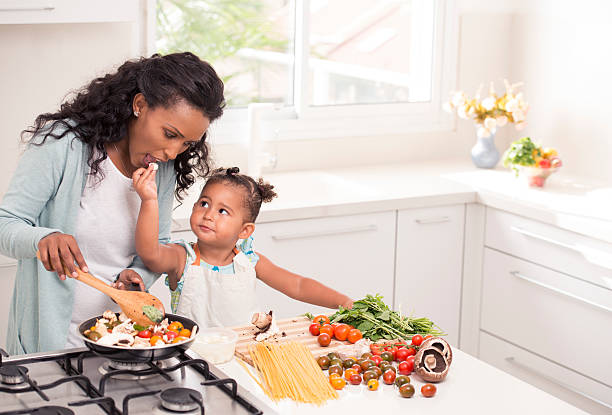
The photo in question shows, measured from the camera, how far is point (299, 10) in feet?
11.0

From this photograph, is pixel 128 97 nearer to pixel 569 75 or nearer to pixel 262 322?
pixel 262 322

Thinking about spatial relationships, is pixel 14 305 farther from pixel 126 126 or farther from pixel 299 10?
pixel 299 10

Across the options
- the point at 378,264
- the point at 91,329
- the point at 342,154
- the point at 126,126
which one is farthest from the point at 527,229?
the point at 91,329

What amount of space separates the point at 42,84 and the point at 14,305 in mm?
1185

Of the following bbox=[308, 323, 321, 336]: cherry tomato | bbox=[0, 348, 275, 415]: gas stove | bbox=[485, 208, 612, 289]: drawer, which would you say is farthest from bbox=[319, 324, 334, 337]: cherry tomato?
bbox=[485, 208, 612, 289]: drawer

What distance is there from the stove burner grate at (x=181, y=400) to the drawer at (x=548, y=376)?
6.37ft

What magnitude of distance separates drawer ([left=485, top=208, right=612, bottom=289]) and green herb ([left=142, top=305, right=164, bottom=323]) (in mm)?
1689

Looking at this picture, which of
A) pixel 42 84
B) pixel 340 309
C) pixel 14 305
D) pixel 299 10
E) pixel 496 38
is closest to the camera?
pixel 340 309

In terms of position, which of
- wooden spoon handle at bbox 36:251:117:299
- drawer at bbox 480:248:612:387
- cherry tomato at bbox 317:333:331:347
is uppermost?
wooden spoon handle at bbox 36:251:117:299

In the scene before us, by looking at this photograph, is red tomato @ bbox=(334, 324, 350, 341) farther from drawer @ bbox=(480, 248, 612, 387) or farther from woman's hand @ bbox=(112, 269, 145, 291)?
drawer @ bbox=(480, 248, 612, 387)

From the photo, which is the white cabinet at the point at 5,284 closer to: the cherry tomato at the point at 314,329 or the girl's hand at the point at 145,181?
the girl's hand at the point at 145,181

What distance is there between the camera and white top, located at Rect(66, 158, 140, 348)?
1775 mm

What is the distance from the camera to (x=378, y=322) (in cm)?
168

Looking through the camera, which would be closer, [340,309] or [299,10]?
[340,309]
